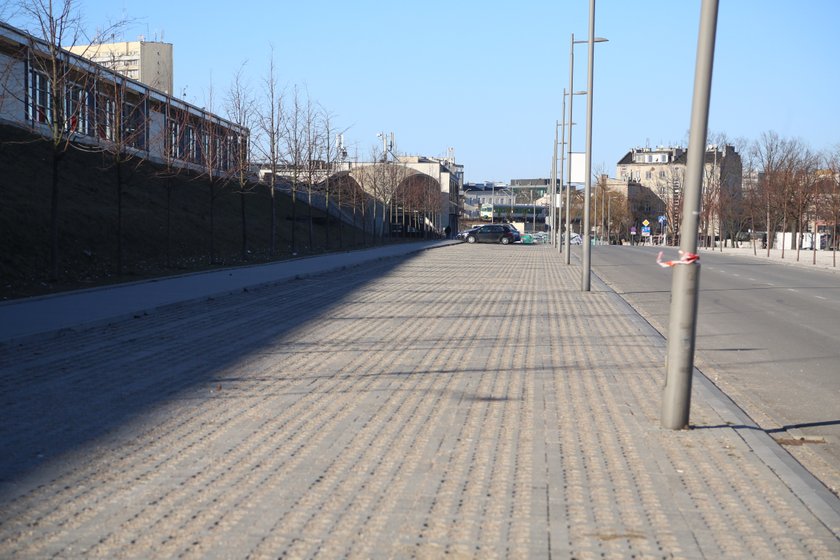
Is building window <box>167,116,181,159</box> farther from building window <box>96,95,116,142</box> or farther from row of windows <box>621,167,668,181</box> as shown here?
row of windows <box>621,167,668,181</box>

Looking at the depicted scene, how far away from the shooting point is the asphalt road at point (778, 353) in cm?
775

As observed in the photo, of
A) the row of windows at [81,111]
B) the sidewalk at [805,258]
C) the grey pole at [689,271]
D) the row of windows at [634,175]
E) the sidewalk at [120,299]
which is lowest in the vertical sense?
the sidewalk at [805,258]

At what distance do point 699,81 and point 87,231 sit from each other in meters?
22.9

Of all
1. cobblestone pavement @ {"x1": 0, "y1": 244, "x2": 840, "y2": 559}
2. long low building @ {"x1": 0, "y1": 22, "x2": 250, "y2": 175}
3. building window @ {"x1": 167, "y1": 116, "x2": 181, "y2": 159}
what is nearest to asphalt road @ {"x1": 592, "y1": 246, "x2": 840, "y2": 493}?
cobblestone pavement @ {"x1": 0, "y1": 244, "x2": 840, "y2": 559}

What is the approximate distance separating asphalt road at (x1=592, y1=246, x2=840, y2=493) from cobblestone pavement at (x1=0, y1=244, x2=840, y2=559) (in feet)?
1.83

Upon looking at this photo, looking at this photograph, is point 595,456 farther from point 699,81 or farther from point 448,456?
point 699,81

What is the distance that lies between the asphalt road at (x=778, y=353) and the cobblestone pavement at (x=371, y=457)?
557 mm

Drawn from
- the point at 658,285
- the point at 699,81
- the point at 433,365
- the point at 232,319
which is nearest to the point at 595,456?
the point at 699,81

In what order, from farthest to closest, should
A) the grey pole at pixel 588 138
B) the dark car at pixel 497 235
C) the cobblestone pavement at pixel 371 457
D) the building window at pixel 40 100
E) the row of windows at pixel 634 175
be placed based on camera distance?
1. the row of windows at pixel 634 175
2. the dark car at pixel 497 235
3. the grey pole at pixel 588 138
4. the building window at pixel 40 100
5. the cobblestone pavement at pixel 371 457

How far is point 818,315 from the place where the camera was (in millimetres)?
17703

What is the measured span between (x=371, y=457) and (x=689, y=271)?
2.91 metres

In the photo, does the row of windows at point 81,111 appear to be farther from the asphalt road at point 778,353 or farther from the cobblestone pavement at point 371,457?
the asphalt road at point 778,353

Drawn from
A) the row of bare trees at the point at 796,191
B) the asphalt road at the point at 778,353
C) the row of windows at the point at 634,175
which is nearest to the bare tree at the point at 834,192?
the row of bare trees at the point at 796,191

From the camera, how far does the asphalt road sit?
775cm
